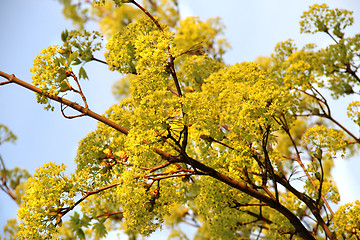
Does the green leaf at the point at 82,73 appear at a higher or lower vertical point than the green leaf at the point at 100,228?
higher

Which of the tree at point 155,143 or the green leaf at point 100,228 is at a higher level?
the tree at point 155,143

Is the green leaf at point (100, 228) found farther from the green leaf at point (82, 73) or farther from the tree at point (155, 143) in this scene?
the green leaf at point (82, 73)

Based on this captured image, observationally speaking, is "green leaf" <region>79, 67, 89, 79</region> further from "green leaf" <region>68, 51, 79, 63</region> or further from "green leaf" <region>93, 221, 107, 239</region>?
"green leaf" <region>93, 221, 107, 239</region>

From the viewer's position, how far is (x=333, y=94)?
407 centimetres

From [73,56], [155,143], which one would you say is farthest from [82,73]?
[155,143]

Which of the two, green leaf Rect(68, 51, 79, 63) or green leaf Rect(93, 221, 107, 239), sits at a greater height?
green leaf Rect(68, 51, 79, 63)

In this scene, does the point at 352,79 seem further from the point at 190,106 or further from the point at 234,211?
the point at 190,106

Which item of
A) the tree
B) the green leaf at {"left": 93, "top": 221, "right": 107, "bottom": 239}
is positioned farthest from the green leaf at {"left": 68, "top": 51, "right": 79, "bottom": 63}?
the green leaf at {"left": 93, "top": 221, "right": 107, "bottom": 239}

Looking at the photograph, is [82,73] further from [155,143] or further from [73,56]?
[155,143]

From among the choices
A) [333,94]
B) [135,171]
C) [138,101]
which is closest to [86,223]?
[135,171]

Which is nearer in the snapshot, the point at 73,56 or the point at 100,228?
the point at 73,56

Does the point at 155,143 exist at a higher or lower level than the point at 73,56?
lower

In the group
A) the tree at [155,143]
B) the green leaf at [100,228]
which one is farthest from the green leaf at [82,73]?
the green leaf at [100,228]

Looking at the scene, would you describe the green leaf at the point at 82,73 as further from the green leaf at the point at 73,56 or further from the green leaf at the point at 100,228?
the green leaf at the point at 100,228
